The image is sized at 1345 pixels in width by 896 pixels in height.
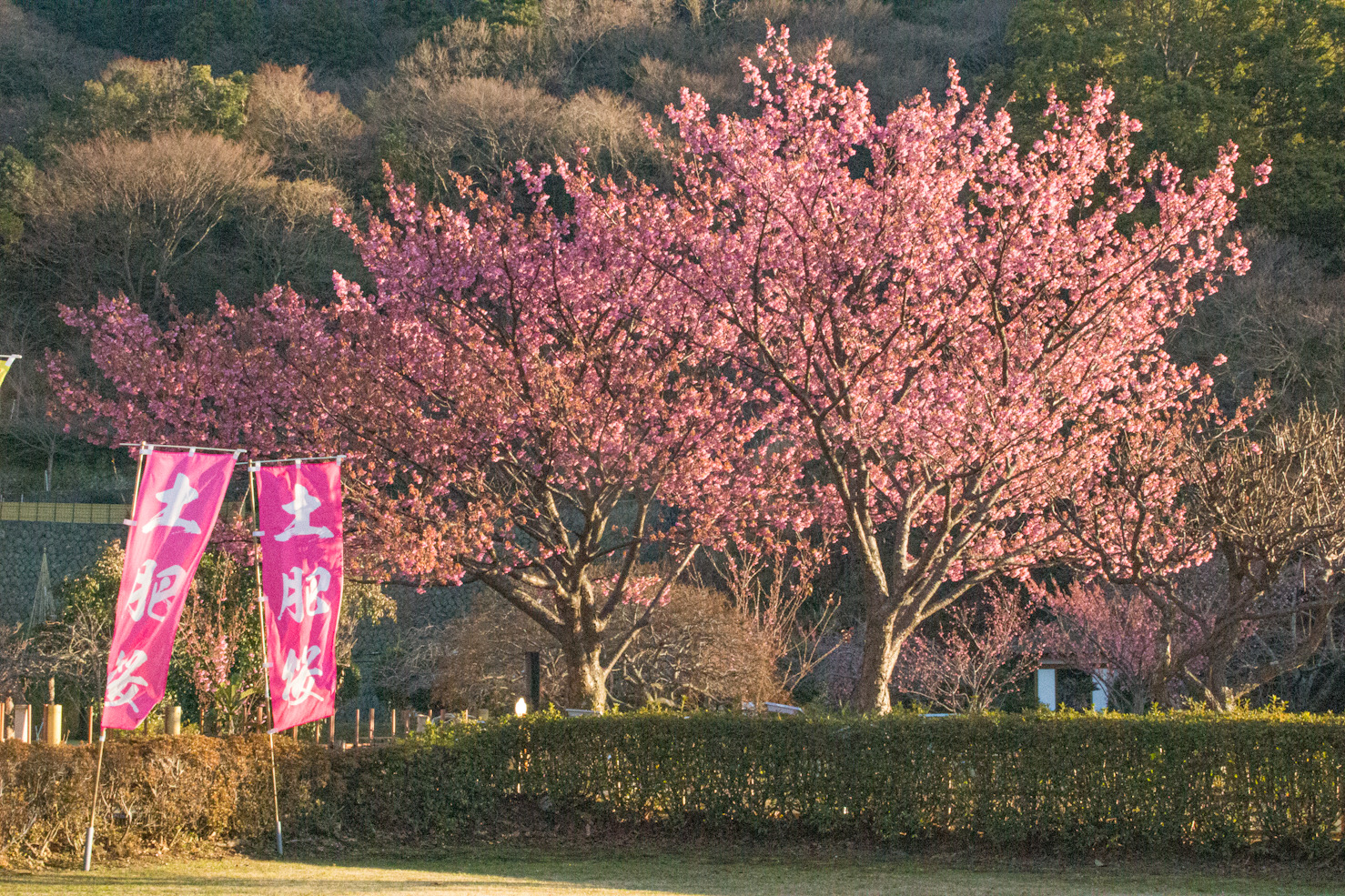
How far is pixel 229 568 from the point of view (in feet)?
58.4

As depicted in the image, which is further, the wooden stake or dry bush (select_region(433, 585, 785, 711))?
dry bush (select_region(433, 585, 785, 711))

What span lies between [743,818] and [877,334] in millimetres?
4156

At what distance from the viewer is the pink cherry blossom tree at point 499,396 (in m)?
10.5

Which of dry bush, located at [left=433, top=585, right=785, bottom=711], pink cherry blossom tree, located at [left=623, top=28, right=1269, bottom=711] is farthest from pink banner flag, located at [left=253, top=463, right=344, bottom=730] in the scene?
dry bush, located at [left=433, top=585, right=785, bottom=711]

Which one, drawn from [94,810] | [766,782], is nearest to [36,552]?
[94,810]

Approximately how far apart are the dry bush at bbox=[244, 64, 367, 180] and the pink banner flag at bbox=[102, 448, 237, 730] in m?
29.4

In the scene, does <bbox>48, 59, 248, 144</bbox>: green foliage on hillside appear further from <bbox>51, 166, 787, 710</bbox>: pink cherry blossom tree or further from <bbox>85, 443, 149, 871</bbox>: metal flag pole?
<bbox>85, 443, 149, 871</bbox>: metal flag pole

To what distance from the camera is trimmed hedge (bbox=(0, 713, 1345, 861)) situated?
8.59m

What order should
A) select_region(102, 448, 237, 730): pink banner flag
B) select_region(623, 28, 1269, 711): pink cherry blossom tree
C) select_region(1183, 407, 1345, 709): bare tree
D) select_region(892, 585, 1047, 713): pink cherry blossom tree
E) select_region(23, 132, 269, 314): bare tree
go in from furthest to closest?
select_region(23, 132, 269, 314): bare tree, select_region(892, 585, 1047, 713): pink cherry blossom tree, select_region(1183, 407, 1345, 709): bare tree, select_region(623, 28, 1269, 711): pink cherry blossom tree, select_region(102, 448, 237, 730): pink banner flag

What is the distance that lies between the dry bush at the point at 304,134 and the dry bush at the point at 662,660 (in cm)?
2302

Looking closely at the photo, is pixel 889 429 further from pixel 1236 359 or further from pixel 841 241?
pixel 1236 359

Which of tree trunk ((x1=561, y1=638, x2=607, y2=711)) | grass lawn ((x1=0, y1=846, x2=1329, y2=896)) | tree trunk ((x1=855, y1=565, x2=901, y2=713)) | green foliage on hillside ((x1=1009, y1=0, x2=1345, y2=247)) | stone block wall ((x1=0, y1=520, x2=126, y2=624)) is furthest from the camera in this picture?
stone block wall ((x1=0, y1=520, x2=126, y2=624))

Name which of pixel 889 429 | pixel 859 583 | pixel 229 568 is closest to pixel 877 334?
pixel 889 429

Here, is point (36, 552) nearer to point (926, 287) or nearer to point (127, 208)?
point (127, 208)
